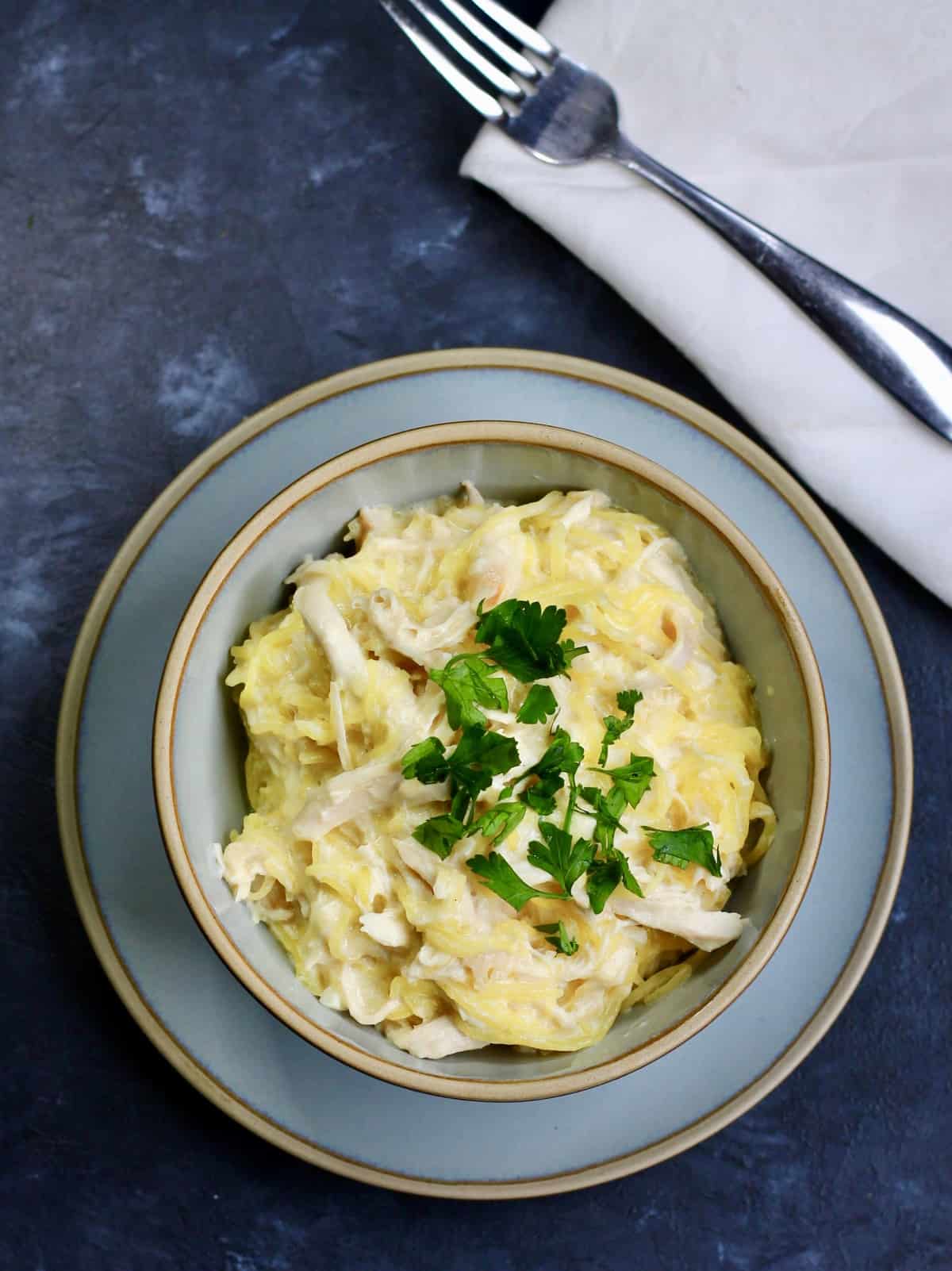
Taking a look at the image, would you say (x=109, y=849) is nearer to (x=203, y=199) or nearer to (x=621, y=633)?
(x=621, y=633)

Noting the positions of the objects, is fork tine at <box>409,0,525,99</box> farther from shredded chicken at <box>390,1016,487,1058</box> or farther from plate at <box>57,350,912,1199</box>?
shredded chicken at <box>390,1016,487,1058</box>

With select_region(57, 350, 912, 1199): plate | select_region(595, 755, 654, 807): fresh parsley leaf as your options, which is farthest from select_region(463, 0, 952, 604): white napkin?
select_region(595, 755, 654, 807): fresh parsley leaf

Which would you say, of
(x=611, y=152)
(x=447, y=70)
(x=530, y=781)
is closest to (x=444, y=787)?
(x=530, y=781)

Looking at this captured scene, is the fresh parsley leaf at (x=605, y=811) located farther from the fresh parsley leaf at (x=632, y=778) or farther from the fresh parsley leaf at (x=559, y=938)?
the fresh parsley leaf at (x=559, y=938)

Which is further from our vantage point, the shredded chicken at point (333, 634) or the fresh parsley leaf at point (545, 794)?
the shredded chicken at point (333, 634)

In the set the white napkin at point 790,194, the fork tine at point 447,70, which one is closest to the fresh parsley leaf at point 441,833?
the white napkin at point 790,194

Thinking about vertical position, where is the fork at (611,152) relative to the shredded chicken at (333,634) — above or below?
above

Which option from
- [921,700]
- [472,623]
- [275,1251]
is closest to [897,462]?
[921,700]
